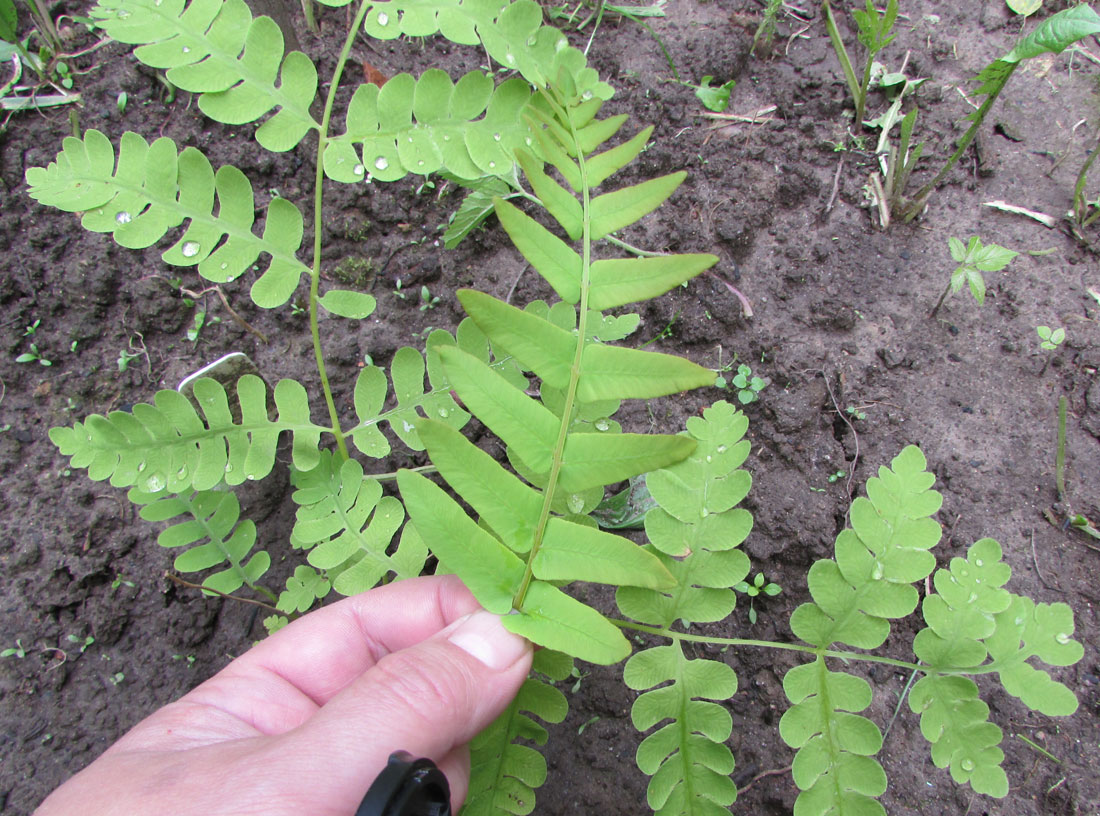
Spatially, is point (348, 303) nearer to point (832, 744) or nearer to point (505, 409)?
point (505, 409)

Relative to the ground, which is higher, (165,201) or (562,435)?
(165,201)

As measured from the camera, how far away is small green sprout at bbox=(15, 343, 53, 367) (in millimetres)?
2408

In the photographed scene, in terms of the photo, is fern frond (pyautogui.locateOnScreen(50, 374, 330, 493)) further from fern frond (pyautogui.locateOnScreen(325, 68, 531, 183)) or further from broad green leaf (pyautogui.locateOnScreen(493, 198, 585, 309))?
broad green leaf (pyautogui.locateOnScreen(493, 198, 585, 309))

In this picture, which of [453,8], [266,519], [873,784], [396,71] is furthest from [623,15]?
[873,784]

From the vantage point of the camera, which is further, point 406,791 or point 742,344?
point 742,344

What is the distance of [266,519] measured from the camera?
2.29 m

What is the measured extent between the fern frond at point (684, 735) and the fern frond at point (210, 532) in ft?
3.99

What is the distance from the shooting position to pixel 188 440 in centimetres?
168

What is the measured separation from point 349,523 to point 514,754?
0.75 m

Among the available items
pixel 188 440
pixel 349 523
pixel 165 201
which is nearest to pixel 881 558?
pixel 349 523

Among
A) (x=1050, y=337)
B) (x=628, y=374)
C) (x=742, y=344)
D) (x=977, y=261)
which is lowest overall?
(x=1050, y=337)

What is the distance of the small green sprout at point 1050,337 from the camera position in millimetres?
2258

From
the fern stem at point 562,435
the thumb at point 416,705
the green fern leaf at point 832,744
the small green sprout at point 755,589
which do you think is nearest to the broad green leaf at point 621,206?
the fern stem at point 562,435

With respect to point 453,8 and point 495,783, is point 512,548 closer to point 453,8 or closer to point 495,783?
point 495,783
